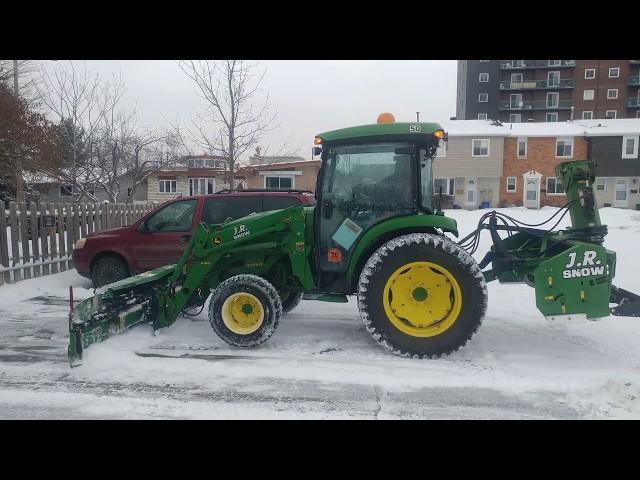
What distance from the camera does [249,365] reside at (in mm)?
4816

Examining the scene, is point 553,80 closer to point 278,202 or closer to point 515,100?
point 515,100

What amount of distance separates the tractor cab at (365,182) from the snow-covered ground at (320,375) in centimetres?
113

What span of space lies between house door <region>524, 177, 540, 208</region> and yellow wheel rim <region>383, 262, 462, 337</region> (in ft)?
97.9

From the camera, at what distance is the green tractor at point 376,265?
485cm

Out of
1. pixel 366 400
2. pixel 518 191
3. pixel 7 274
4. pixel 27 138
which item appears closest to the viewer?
pixel 366 400

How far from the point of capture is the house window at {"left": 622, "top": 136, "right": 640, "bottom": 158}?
31281mm

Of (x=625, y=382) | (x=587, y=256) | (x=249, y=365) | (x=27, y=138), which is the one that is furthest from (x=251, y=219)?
(x=27, y=138)

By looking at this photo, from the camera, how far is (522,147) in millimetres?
32250

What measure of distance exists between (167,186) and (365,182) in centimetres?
3176

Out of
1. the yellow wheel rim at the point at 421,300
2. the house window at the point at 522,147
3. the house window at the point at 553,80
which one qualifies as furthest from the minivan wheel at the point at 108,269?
the house window at the point at 553,80

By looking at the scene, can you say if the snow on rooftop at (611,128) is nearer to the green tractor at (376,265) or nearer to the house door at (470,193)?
the house door at (470,193)

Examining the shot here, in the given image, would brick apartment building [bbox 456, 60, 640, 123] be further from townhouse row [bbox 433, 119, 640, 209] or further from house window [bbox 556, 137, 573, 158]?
house window [bbox 556, 137, 573, 158]

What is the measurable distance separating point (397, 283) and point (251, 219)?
1.83 meters

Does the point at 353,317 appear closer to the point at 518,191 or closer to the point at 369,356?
the point at 369,356
